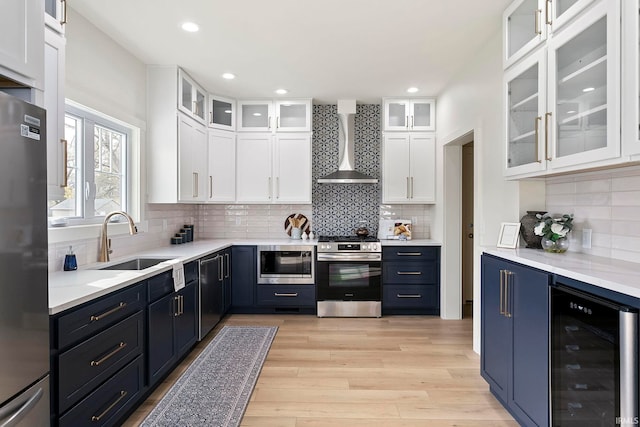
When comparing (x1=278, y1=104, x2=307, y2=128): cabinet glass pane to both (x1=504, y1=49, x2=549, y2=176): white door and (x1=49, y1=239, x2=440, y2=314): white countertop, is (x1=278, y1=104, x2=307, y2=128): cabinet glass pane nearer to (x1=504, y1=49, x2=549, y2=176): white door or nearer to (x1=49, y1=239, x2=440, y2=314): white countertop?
(x1=49, y1=239, x2=440, y2=314): white countertop

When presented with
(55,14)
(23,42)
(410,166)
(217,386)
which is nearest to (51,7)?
(55,14)

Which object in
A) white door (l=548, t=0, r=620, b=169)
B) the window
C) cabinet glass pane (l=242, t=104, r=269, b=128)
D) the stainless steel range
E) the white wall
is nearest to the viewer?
white door (l=548, t=0, r=620, b=169)

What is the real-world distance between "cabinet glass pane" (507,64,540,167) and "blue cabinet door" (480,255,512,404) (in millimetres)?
693

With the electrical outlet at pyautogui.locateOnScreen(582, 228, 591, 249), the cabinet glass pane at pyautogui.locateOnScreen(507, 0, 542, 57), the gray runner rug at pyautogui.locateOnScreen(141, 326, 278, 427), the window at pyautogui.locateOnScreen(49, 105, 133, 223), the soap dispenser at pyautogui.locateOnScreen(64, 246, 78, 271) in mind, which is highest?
the cabinet glass pane at pyautogui.locateOnScreen(507, 0, 542, 57)

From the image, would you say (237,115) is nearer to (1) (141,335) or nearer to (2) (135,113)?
(2) (135,113)

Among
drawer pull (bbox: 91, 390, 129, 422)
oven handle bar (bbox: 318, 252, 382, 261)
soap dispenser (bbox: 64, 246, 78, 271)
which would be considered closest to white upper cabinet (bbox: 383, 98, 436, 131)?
oven handle bar (bbox: 318, 252, 382, 261)

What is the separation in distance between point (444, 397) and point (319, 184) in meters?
3.07

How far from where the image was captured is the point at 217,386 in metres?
2.57

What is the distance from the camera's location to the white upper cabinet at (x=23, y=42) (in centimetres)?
132

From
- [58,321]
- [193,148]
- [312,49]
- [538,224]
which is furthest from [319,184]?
[58,321]

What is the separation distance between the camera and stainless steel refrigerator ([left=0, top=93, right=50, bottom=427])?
1.19 meters

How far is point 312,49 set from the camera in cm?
311

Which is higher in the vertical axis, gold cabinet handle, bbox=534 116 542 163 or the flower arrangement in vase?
gold cabinet handle, bbox=534 116 542 163

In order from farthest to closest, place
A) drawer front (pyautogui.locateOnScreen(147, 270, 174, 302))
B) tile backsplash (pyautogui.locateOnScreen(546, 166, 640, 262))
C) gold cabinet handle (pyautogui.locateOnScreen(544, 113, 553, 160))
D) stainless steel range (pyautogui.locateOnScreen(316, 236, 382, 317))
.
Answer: stainless steel range (pyautogui.locateOnScreen(316, 236, 382, 317)), drawer front (pyautogui.locateOnScreen(147, 270, 174, 302)), gold cabinet handle (pyautogui.locateOnScreen(544, 113, 553, 160)), tile backsplash (pyautogui.locateOnScreen(546, 166, 640, 262))
